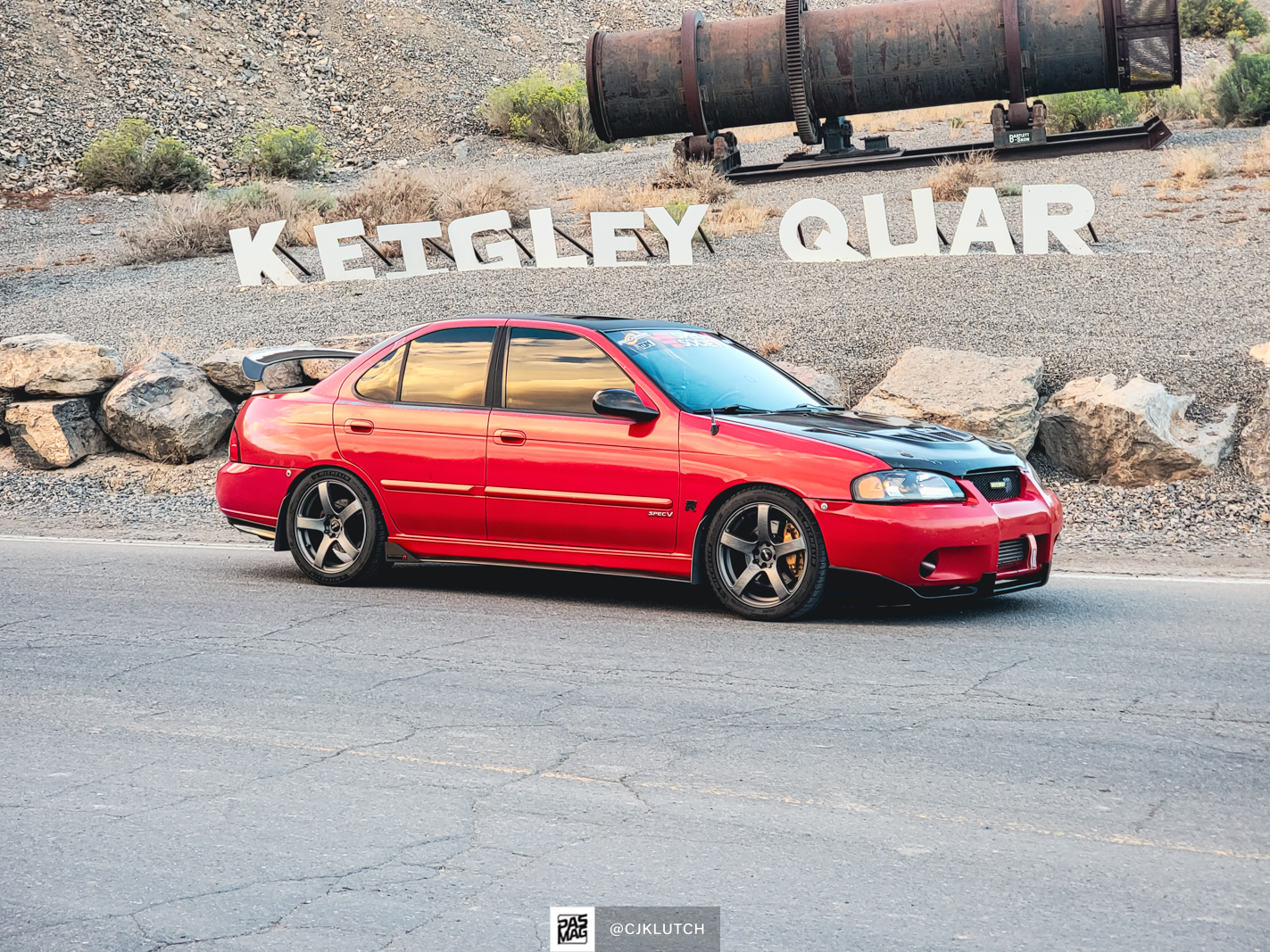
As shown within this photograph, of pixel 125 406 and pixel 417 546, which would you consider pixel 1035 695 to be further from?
pixel 125 406

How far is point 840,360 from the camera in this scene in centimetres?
1430

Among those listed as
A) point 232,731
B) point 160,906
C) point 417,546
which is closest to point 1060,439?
point 417,546

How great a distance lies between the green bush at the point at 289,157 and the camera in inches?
1527

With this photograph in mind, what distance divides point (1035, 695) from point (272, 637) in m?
3.90

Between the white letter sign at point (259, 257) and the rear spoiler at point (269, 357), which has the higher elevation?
the white letter sign at point (259, 257)

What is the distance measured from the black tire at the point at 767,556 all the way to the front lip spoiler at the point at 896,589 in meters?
0.12

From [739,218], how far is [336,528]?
1590cm

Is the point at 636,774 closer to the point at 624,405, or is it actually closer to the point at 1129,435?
the point at 624,405

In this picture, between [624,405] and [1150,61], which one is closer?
[624,405]

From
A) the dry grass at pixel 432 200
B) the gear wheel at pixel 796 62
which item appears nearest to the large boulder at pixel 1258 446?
the gear wheel at pixel 796 62

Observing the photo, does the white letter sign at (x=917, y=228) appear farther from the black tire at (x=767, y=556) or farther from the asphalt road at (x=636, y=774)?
the black tire at (x=767, y=556)

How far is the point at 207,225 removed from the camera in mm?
27016

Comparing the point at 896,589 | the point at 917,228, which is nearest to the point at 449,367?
the point at 896,589

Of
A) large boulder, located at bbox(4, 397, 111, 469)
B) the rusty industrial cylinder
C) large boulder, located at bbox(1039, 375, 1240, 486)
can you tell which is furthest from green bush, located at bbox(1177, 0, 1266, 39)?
large boulder, located at bbox(4, 397, 111, 469)
